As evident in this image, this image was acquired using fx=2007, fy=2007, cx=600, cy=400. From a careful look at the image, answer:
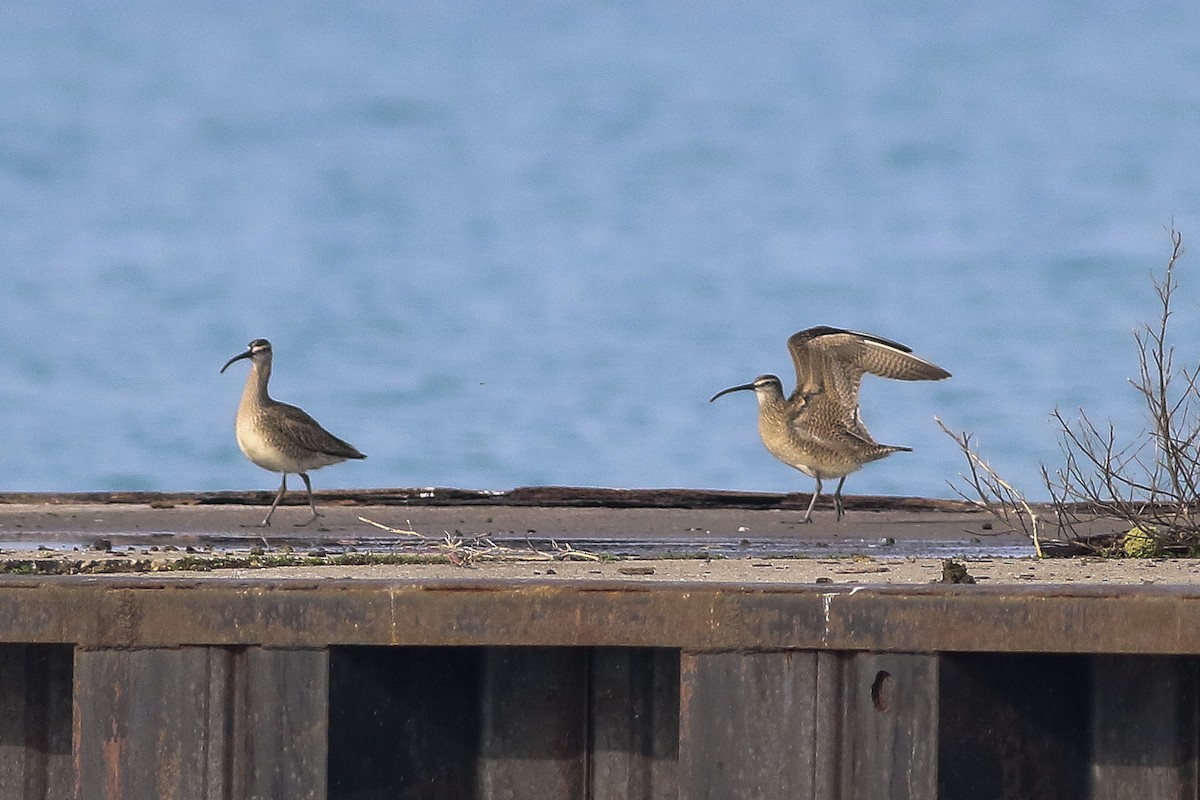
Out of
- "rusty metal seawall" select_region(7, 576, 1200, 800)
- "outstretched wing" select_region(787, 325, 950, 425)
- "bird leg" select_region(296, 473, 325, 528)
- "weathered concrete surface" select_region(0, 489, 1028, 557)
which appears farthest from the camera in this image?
"outstretched wing" select_region(787, 325, 950, 425)

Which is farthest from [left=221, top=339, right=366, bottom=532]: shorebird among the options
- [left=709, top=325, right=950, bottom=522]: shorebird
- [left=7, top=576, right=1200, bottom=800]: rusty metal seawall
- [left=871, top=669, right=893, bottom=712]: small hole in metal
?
[left=871, top=669, right=893, bottom=712]: small hole in metal

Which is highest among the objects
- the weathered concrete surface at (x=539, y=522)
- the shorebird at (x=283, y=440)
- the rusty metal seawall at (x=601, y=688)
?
the shorebird at (x=283, y=440)

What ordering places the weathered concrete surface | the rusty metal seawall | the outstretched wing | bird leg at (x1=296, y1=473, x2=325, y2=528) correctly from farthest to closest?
the outstretched wing, bird leg at (x1=296, y1=473, x2=325, y2=528), the weathered concrete surface, the rusty metal seawall

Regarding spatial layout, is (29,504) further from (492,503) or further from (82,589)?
(82,589)

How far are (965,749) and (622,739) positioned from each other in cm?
127

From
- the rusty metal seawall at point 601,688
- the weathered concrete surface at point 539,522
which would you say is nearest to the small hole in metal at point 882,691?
the rusty metal seawall at point 601,688

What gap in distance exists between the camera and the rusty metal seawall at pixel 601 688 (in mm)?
6539

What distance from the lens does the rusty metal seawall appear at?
654 cm

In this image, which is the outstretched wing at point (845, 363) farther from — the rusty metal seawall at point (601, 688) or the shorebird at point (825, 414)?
the rusty metal seawall at point (601, 688)

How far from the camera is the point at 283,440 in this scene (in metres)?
17.4

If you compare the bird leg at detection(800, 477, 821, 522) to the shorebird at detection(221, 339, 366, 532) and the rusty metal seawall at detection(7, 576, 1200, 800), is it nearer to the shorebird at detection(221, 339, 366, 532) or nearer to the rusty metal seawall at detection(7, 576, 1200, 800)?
the shorebird at detection(221, 339, 366, 532)

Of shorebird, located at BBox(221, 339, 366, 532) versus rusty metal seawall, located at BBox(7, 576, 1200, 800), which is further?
shorebird, located at BBox(221, 339, 366, 532)

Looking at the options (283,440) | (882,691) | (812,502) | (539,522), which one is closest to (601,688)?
(882,691)

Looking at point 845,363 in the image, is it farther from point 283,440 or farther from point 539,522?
point 283,440
